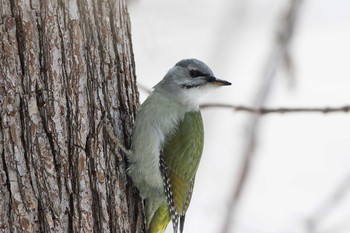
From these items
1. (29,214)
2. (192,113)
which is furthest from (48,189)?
(192,113)

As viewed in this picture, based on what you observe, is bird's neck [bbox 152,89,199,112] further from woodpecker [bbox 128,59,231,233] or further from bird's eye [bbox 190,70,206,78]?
bird's eye [bbox 190,70,206,78]

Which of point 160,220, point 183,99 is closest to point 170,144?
point 183,99

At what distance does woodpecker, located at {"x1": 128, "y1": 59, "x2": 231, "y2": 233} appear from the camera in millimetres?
3648

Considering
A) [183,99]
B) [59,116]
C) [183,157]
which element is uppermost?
[59,116]

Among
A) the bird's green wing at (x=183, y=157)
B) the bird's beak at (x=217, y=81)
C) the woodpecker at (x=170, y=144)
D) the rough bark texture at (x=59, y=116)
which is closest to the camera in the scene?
the rough bark texture at (x=59, y=116)

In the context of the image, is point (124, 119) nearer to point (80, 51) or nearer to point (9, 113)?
point (80, 51)

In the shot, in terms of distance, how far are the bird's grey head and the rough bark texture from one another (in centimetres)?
96

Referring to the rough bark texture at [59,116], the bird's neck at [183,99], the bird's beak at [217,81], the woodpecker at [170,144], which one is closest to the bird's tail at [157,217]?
the woodpecker at [170,144]

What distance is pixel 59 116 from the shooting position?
2.96m

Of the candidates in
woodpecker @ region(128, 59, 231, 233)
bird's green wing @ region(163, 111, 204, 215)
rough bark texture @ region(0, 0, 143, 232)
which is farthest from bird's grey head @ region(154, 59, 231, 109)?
rough bark texture @ region(0, 0, 143, 232)

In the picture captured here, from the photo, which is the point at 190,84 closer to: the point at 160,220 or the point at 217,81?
the point at 217,81

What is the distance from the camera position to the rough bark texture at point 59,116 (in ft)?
9.32

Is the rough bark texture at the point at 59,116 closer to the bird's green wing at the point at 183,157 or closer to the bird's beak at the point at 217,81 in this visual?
the bird's green wing at the point at 183,157

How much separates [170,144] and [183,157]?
0.42 ft
